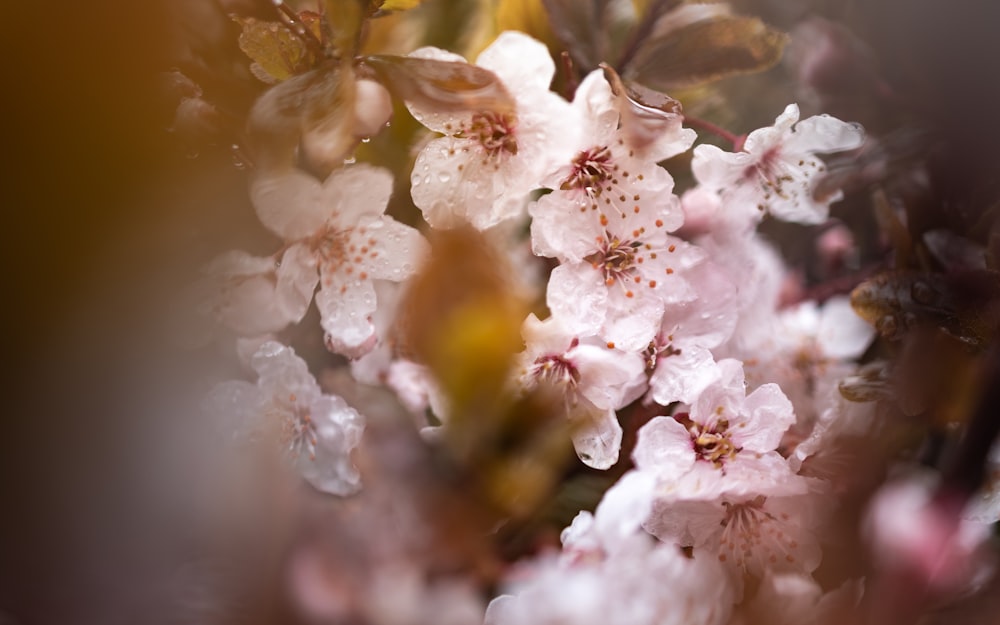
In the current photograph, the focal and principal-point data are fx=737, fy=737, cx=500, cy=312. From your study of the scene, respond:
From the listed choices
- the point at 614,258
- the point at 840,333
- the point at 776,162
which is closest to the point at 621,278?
the point at 614,258

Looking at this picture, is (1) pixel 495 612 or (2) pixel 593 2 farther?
(2) pixel 593 2

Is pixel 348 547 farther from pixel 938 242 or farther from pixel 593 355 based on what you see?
pixel 938 242

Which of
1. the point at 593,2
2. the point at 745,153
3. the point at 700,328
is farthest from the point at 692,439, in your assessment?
the point at 593,2

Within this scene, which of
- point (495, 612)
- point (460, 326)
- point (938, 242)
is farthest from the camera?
point (938, 242)

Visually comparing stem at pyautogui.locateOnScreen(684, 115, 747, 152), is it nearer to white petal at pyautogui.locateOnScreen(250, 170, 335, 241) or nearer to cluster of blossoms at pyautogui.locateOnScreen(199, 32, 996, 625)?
cluster of blossoms at pyautogui.locateOnScreen(199, 32, 996, 625)

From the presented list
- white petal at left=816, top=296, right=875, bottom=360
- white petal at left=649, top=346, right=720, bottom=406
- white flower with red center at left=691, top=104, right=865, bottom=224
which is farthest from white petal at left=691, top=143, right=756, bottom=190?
white petal at left=816, top=296, right=875, bottom=360

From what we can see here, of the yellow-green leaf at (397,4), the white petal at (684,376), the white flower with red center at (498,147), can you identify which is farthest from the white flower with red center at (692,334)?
the yellow-green leaf at (397,4)

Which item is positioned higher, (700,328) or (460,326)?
(460,326)
